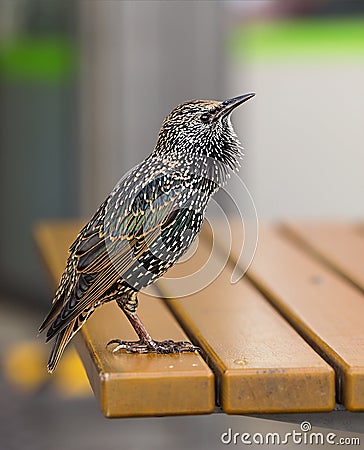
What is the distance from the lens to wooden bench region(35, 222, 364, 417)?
154 centimetres

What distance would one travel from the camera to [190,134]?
63.2 inches

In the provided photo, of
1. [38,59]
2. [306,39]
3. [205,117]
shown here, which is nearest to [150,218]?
[205,117]

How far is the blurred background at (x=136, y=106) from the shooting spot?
183 inches

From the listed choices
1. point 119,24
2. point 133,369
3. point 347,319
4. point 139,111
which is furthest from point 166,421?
point 133,369

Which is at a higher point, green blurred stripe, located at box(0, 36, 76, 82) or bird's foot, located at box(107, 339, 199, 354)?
bird's foot, located at box(107, 339, 199, 354)

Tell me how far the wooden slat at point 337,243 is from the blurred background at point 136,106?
5.03ft

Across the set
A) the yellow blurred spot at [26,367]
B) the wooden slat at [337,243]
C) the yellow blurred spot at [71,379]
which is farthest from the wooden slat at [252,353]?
the yellow blurred spot at [26,367]

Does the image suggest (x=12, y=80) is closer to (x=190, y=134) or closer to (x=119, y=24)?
(x=119, y=24)

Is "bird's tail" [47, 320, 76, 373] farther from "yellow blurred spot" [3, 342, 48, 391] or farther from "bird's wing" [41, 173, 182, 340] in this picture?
"yellow blurred spot" [3, 342, 48, 391]

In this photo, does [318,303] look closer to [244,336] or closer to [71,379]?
[244,336]

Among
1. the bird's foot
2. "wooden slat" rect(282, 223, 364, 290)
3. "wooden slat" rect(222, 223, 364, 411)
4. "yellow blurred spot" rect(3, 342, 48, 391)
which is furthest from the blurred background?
the bird's foot

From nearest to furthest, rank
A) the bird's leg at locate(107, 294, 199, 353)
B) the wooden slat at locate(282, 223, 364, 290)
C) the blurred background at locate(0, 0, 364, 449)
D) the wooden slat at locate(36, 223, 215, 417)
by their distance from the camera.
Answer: the wooden slat at locate(36, 223, 215, 417) → the bird's leg at locate(107, 294, 199, 353) → the wooden slat at locate(282, 223, 364, 290) → the blurred background at locate(0, 0, 364, 449)

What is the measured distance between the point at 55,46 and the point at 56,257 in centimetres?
269

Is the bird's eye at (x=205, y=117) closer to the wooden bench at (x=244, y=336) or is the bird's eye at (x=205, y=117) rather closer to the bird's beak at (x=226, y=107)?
the bird's beak at (x=226, y=107)
